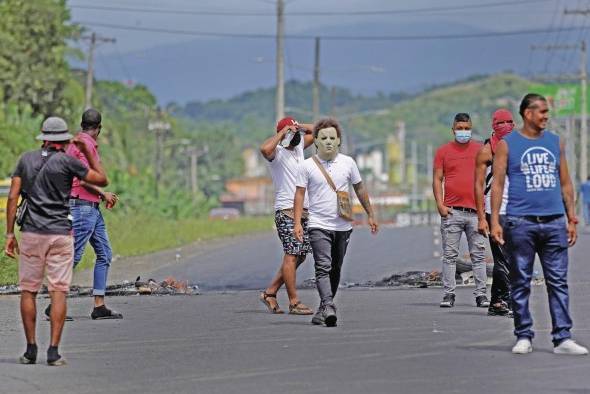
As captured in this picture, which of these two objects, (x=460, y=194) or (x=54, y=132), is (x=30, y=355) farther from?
(x=460, y=194)

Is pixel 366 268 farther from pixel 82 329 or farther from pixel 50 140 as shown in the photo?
pixel 50 140

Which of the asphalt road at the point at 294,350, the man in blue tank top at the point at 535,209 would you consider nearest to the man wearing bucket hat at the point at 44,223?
the asphalt road at the point at 294,350

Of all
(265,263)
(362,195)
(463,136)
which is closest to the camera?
(362,195)

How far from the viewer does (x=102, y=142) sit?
258 feet

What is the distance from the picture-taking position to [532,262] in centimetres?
1183

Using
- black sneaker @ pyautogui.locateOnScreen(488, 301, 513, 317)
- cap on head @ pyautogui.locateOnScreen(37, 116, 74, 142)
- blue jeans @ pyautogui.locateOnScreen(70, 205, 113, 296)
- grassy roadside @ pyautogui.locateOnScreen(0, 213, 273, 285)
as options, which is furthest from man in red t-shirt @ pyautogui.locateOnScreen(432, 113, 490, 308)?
grassy roadside @ pyautogui.locateOnScreen(0, 213, 273, 285)

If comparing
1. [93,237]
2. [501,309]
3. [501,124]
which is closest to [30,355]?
[93,237]

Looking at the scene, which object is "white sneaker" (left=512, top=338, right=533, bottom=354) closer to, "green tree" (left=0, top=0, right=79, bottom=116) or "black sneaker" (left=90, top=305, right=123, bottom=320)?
"black sneaker" (left=90, top=305, right=123, bottom=320)

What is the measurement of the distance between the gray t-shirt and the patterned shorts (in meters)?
3.70

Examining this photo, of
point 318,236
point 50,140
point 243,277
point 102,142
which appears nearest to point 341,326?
point 318,236

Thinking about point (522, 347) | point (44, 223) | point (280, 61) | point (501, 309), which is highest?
point (280, 61)

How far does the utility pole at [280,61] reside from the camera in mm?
52438

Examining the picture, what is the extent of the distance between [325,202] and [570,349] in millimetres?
3409

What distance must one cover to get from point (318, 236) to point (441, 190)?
209cm
